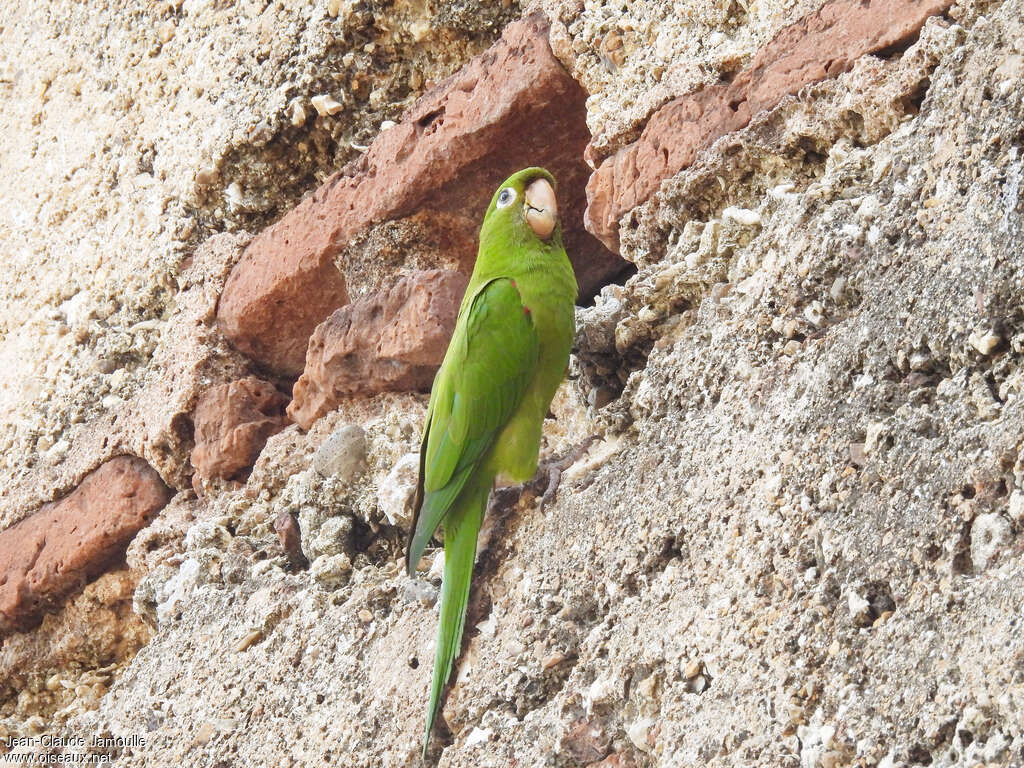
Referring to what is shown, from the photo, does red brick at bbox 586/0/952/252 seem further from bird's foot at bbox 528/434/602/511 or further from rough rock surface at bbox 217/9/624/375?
bird's foot at bbox 528/434/602/511

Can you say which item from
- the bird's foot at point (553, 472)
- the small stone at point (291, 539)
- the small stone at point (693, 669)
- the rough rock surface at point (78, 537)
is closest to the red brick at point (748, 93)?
the bird's foot at point (553, 472)

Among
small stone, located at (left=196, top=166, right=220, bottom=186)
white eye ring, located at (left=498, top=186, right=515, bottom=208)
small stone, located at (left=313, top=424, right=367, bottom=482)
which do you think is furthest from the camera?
small stone, located at (left=196, top=166, right=220, bottom=186)

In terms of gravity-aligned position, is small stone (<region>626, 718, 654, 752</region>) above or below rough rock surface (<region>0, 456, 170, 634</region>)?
below

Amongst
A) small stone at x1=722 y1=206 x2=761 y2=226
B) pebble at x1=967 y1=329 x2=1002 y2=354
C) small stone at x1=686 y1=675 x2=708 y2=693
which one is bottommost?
small stone at x1=686 y1=675 x2=708 y2=693

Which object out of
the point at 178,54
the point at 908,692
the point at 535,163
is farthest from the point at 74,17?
the point at 908,692

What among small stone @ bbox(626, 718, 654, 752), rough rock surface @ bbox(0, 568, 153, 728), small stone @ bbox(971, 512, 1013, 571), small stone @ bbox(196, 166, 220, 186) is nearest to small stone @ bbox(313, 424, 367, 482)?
rough rock surface @ bbox(0, 568, 153, 728)

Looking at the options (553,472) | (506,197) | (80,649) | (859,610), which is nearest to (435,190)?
(506,197)
